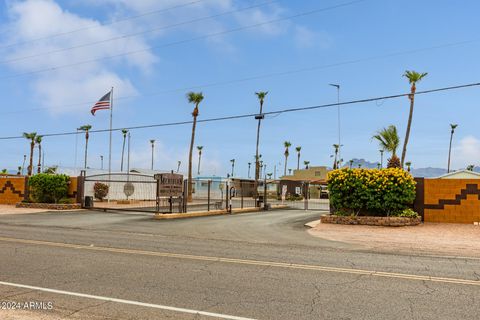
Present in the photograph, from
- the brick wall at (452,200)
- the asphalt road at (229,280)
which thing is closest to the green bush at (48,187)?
the asphalt road at (229,280)

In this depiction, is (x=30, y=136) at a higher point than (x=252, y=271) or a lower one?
higher

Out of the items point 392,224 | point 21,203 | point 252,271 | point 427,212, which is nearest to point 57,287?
point 252,271

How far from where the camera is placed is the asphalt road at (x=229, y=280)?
595cm

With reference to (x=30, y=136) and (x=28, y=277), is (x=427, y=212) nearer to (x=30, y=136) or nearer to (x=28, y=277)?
(x=28, y=277)

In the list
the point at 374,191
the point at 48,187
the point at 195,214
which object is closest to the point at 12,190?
the point at 48,187

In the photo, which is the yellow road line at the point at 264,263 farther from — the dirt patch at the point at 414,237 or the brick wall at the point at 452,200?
the brick wall at the point at 452,200

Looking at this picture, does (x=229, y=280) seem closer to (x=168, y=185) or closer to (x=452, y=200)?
(x=452, y=200)

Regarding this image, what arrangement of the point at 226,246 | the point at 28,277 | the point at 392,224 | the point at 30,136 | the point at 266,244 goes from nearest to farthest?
the point at 28,277
the point at 226,246
the point at 266,244
the point at 392,224
the point at 30,136

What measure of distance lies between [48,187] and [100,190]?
9540mm

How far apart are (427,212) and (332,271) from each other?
45.5ft

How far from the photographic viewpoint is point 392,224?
1961 cm

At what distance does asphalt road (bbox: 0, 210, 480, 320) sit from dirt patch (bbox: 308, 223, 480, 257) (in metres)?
1.63

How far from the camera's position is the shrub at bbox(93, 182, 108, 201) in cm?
3925

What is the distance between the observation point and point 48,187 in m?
30.0
